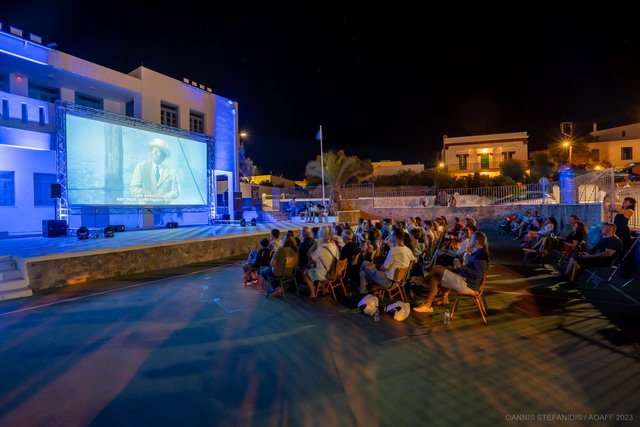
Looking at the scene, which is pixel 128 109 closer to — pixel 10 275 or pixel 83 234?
pixel 83 234

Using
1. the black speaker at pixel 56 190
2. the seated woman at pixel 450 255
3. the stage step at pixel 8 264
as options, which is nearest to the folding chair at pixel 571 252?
the seated woman at pixel 450 255

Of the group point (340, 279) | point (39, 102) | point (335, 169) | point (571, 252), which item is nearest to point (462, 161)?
point (335, 169)

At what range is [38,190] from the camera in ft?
43.2

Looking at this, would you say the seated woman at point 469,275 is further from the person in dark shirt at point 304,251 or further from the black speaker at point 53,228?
the black speaker at point 53,228

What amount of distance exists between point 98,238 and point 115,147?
159 inches

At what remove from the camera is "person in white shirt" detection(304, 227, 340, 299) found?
5672 millimetres

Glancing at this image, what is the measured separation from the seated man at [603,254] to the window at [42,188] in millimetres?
17190

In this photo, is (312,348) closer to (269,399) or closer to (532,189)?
(269,399)

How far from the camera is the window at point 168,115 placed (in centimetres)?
1723

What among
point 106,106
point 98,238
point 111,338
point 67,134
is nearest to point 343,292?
point 111,338

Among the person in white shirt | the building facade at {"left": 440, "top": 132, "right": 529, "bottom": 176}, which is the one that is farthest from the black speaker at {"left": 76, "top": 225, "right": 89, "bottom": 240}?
the building facade at {"left": 440, "top": 132, "right": 529, "bottom": 176}

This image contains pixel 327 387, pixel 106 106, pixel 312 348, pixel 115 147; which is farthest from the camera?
pixel 106 106

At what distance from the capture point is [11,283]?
6.39 metres

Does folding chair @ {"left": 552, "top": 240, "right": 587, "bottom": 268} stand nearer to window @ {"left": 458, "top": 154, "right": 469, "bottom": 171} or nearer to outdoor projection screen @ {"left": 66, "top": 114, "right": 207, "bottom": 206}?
outdoor projection screen @ {"left": 66, "top": 114, "right": 207, "bottom": 206}
